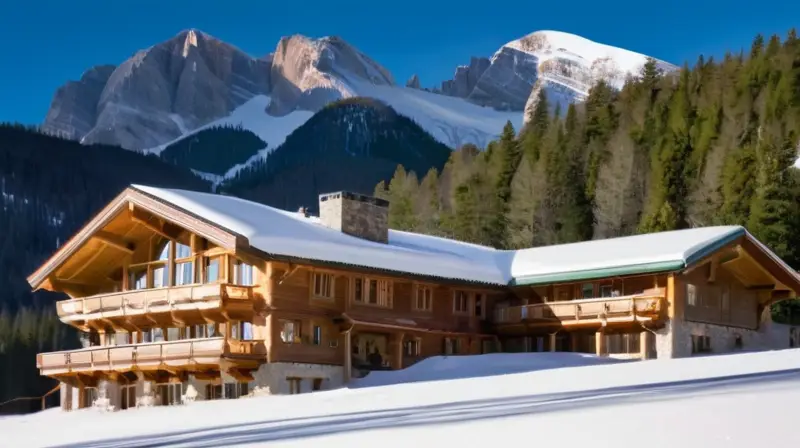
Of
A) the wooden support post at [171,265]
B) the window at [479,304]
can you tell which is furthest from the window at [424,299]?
the wooden support post at [171,265]

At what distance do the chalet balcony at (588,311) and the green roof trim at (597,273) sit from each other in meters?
0.85

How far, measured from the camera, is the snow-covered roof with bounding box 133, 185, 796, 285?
123ft

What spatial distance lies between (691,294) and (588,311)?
3912 mm

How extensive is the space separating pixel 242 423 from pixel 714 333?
76.1 feet

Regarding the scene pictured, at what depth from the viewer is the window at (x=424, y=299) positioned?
4181 cm

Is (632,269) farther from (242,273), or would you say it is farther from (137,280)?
(137,280)

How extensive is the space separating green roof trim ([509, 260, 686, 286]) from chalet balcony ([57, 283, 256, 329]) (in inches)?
455

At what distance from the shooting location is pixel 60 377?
1732 inches

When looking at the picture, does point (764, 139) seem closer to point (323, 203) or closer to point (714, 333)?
point (714, 333)

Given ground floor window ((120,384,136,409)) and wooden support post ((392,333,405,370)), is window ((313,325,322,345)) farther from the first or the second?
ground floor window ((120,384,136,409))

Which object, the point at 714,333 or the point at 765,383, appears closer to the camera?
the point at 765,383

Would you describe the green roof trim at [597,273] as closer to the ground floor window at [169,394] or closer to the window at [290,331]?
the window at [290,331]

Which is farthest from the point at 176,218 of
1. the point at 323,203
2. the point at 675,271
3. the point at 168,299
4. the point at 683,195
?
the point at 683,195

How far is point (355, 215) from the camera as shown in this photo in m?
42.0
